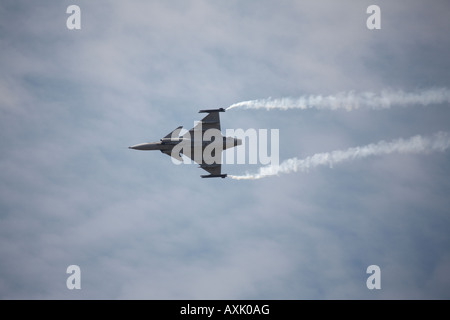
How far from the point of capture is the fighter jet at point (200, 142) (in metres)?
94.7

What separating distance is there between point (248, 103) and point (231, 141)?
6664 mm

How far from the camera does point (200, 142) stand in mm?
95625

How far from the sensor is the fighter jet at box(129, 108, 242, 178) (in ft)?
311
